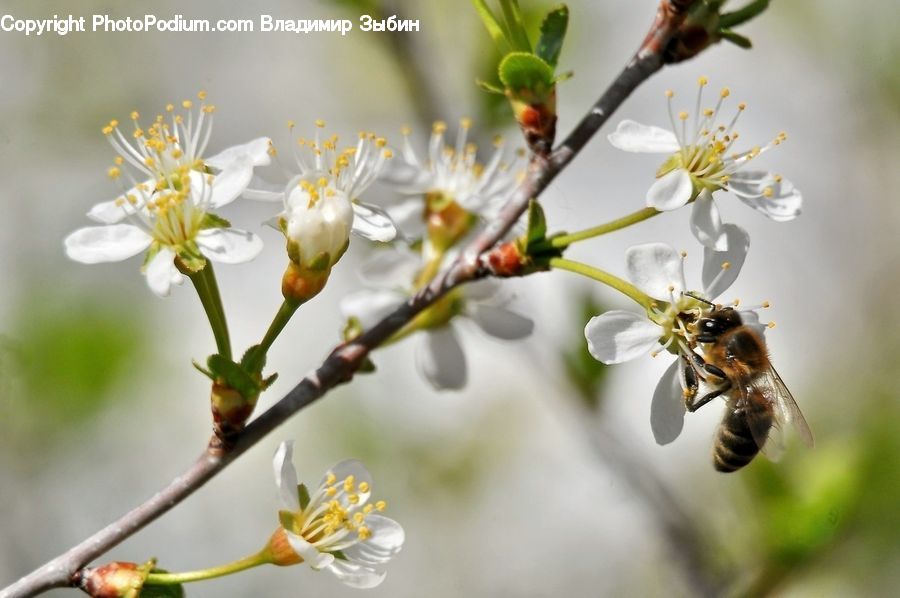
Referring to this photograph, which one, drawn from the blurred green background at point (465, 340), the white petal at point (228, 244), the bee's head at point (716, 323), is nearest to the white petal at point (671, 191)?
the bee's head at point (716, 323)

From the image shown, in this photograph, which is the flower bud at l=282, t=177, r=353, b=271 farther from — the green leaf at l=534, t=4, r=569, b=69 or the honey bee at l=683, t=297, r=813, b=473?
the honey bee at l=683, t=297, r=813, b=473

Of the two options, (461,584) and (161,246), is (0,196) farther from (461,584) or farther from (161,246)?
(161,246)

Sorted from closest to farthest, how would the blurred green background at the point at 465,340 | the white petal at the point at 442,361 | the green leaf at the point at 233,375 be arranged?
the green leaf at the point at 233,375
the white petal at the point at 442,361
the blurred green background at the point at 465,340

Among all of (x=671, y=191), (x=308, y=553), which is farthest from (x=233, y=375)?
(x=671, y=191)

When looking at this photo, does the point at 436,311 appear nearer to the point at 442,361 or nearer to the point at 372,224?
the point at 442,361

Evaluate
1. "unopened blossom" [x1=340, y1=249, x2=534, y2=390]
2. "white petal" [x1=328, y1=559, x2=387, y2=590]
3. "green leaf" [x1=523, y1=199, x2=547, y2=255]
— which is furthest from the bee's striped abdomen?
"white petal" [x1=328, y1=559, x2=387, y2=590]

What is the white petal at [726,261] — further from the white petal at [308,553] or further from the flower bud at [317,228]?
the white petal at [308,553]

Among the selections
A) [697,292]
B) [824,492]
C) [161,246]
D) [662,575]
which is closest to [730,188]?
[697,292]
